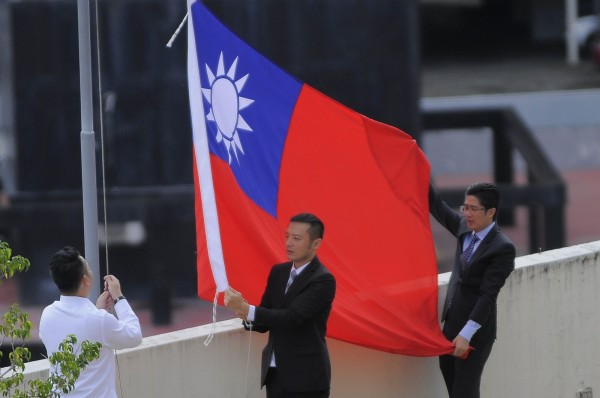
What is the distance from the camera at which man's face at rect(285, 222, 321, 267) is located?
5.48 meters

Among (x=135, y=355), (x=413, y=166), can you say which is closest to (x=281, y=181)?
(x=413, y=166)

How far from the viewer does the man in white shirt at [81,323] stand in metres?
4.92

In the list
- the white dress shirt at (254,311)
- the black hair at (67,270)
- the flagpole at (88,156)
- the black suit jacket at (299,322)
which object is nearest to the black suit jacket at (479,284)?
the black suit jacket at (299,322)

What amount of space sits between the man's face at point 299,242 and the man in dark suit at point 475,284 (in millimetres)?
984

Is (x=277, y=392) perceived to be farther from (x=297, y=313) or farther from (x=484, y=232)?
(x=484, y=232)

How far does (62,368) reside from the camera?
171 inches

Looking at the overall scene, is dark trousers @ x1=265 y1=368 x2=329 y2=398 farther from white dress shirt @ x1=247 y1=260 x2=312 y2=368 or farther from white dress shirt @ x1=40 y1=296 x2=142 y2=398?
white dress shirt @ x1=40 y1=296 x2=142 y2=398

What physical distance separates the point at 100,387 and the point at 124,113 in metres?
8.80

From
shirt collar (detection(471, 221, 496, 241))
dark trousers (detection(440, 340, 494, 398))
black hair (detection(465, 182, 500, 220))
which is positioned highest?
black hair (detection(465, 182, 500, 220))

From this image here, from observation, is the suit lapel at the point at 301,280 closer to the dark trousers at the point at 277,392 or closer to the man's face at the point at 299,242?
the man's face at the point at 299,242

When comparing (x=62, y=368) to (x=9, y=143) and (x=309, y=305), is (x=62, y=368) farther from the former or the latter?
(x=9, y=143)

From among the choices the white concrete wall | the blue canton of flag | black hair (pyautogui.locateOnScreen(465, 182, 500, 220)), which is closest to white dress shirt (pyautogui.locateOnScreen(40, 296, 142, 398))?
the white concrete wall

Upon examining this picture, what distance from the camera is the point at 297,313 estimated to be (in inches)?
212

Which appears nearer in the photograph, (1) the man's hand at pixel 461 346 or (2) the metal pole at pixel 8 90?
(1) the man's hand at pixel 461 346
